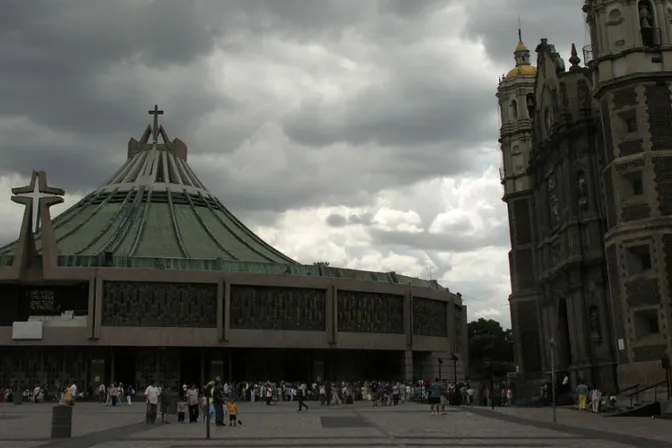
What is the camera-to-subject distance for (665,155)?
108 ft

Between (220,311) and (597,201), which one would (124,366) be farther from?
(597,201)

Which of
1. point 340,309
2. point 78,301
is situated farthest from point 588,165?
point 78,301

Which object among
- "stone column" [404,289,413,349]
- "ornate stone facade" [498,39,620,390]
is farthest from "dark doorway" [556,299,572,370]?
"stone column" [404,289,413,349]

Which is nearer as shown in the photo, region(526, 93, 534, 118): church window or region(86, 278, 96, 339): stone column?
region(86, 278, 96, 339): stone column

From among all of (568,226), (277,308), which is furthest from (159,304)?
(568,226)

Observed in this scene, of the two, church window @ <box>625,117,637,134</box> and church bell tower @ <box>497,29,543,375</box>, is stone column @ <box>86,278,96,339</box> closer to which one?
church bell tower @ <box>497,29,543,375</box>

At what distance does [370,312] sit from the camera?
5791 centimetres

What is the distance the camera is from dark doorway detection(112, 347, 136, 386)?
53875 mm

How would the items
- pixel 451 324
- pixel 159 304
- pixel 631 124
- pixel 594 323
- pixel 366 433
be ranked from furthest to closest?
pixel 451 324 → pixel 159 304 → pixel 594 323 → pixel 631 124 → pixel 366 433

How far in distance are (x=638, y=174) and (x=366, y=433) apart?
19115 mm

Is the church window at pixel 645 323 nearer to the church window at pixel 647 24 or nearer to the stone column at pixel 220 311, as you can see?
the church window at pixel 647 24

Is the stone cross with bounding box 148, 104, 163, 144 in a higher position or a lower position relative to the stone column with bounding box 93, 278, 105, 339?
higher

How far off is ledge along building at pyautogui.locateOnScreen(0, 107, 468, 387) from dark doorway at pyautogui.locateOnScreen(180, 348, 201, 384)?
3.1 inches

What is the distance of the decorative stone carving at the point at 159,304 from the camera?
51094 mm
